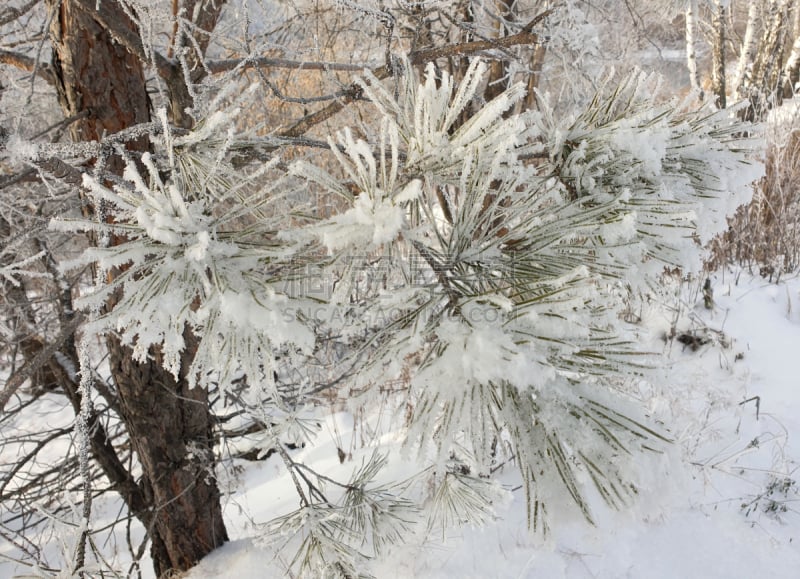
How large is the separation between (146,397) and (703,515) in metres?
2.11

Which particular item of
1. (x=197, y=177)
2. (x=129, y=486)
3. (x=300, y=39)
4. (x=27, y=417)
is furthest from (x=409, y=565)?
(x=27, y=417)

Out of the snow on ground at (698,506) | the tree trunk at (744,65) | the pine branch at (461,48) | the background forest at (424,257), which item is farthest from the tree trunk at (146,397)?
the tree trunk at (744,65)

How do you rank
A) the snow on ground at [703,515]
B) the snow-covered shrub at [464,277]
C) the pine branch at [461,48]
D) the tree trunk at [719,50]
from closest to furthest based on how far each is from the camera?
the snow-covered shrub at [464,277] → the pine branch at [461,48] → the snow on ground at [703,515] → the tree trunk at [719,50]

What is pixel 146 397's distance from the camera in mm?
1523

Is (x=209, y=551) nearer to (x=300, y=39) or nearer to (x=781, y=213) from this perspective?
(x=300, y=39)

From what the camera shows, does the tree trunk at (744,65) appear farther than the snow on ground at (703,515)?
Yes

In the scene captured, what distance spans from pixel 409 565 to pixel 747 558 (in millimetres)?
1224

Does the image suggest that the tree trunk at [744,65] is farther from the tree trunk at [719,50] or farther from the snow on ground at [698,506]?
the snow on ground at [698,506]

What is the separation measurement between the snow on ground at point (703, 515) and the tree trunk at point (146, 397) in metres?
0.17

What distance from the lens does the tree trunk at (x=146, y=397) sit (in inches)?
48.9

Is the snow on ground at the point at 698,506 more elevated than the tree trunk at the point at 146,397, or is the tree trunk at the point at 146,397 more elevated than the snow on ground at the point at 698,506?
the tree trunk at the point at 146,397

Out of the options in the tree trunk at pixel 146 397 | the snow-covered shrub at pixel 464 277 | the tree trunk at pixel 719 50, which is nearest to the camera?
the snow-covered shrub at pixel 464 277

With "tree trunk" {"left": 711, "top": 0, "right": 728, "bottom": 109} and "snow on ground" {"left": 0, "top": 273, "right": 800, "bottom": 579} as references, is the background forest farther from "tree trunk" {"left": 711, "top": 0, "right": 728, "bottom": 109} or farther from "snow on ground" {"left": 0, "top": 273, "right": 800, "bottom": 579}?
"tree trunk" {"left": 711, "top": 0, "right": 728, "bottom": 109}

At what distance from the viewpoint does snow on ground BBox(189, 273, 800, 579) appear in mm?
1743
